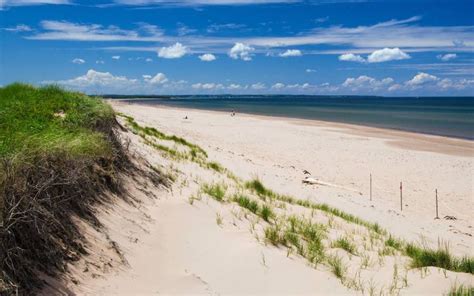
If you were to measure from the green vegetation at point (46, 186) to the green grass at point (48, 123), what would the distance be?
1 cm

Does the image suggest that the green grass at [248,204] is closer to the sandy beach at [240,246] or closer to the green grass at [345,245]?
the sandy beach at [240,246]

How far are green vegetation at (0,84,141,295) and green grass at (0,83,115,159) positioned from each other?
0.05ft

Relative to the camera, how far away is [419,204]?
602 inches

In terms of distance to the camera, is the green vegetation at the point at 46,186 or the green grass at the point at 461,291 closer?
the green vegetation at the point at 46,186

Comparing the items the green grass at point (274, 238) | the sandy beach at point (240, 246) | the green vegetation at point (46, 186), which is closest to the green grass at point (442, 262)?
the sandy beach at point (240, 246)

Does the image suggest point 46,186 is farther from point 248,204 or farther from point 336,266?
point 248,204

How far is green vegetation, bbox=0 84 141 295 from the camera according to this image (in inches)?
144

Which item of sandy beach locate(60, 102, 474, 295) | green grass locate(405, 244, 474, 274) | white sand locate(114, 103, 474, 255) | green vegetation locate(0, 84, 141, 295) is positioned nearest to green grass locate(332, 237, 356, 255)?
sandy beach locate(60, 102, 474, 295)

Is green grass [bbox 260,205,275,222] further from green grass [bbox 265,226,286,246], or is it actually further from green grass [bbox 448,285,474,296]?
green grass [bbox 448,285,474,296]

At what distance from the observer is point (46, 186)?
449 cm

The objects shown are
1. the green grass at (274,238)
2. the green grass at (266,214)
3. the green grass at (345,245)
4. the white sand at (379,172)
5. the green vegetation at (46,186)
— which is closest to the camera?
the green vegetation at (46,186)

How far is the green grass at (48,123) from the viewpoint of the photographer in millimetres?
5127

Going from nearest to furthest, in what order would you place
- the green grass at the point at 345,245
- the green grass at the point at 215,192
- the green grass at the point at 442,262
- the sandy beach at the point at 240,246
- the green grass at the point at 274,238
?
the sandy beach at the point at 240,246
the green grass at the point at 442,262
the green grass at the point at 274,238
the green grass at the point at 345,245
the green grass at the point at 215,192

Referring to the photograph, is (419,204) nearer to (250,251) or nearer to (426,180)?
(426,180)
